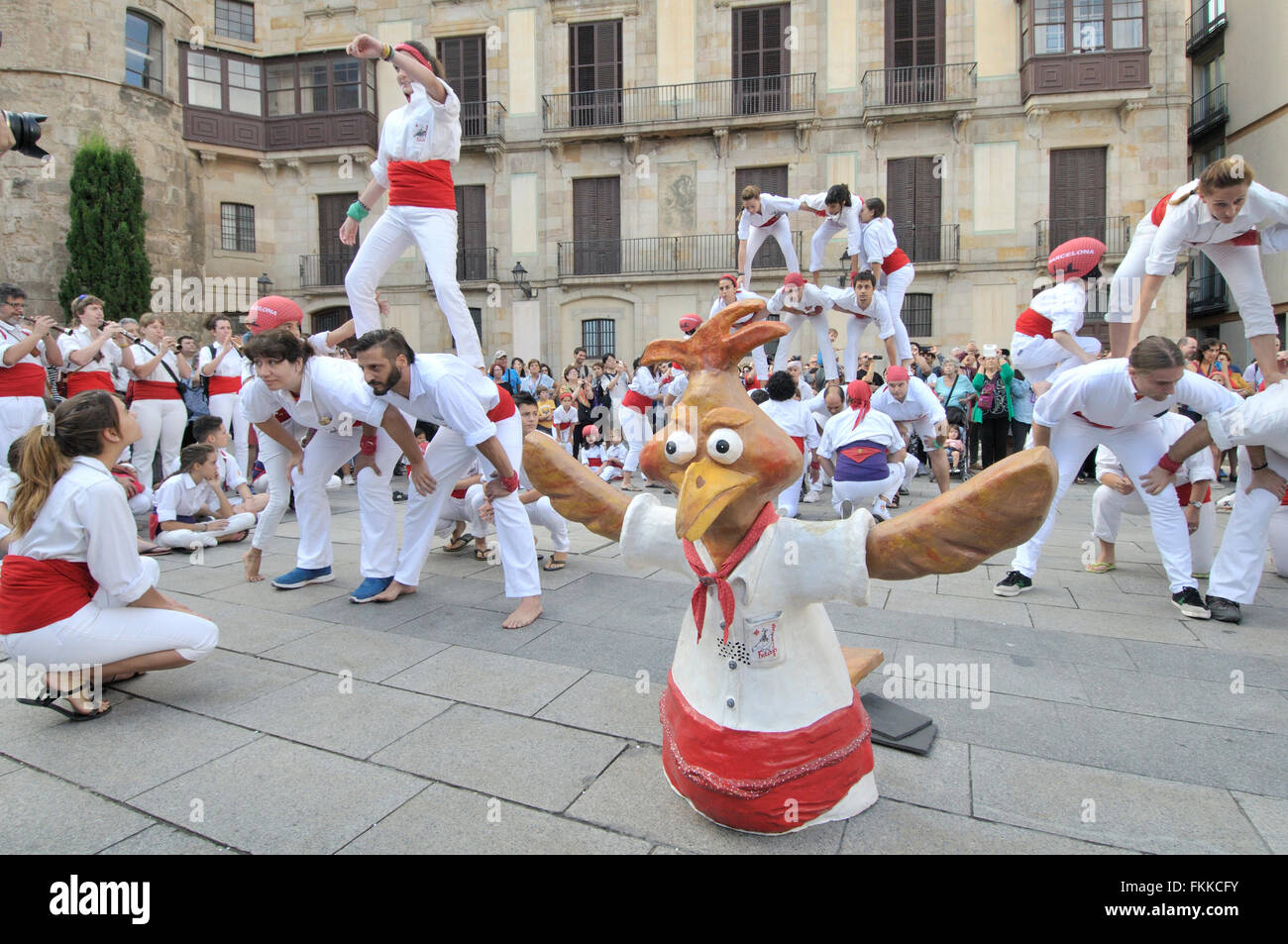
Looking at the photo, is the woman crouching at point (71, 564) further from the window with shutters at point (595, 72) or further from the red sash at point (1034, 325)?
the window with shutters at point (595, 72)

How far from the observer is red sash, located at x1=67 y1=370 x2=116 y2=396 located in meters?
7.41

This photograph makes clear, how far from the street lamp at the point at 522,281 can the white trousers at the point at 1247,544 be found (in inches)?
788

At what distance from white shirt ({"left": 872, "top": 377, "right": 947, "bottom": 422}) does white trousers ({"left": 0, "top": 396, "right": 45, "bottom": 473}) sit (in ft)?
25.7

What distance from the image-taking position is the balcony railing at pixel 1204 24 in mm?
23264

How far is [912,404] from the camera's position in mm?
7797

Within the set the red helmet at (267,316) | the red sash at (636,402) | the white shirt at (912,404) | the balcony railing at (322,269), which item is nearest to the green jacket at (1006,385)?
the white shirt at (912,404)

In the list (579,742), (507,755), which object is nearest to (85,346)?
(507,755)

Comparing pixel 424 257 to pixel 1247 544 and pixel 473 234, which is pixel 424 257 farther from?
pixel 473 234

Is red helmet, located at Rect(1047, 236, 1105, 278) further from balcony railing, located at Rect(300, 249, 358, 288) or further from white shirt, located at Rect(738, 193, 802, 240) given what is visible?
balcony railing, located at Rect(300, 249, 358, 288)

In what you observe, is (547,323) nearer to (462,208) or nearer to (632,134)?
(462,208)

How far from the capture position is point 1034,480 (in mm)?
1878

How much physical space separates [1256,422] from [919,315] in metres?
18.1

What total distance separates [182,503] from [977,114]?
21.7 metres

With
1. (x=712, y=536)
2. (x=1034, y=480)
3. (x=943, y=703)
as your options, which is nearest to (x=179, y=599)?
(x=712, y=536)
